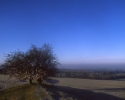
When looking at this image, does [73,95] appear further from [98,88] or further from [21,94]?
[98,88]

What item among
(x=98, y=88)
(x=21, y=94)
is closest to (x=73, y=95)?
(x=21, y=94)

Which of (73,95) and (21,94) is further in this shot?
(73,95)

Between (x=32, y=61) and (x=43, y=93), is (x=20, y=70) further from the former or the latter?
(x=43, y=93)

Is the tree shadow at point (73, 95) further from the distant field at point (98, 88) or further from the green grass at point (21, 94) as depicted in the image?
the green grass at point (21, 94)

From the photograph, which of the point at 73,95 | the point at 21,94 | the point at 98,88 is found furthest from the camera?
the point at 98,88

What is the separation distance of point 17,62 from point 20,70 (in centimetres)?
103

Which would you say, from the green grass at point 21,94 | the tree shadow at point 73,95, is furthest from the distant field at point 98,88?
the green grass at point 21,94

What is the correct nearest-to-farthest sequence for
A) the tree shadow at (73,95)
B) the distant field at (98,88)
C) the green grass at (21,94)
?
the green grass at (21,94) < the tree shadow at (73,95) < the distant field at (98,88)

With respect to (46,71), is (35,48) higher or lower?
higher

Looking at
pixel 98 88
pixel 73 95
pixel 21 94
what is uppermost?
pixel 21 94

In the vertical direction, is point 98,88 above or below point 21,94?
below

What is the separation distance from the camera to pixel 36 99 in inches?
706

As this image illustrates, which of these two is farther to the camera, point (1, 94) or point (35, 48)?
point (35, 48)

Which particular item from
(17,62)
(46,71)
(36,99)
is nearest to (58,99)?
(36,99)
